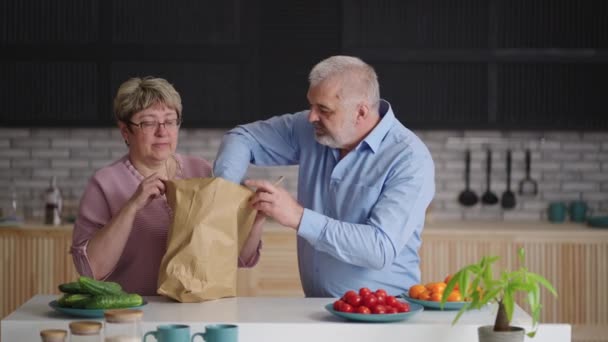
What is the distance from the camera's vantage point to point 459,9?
629 cm

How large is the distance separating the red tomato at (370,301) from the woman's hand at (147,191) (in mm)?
822

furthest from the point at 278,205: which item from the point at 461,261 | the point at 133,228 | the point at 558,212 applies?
the point at 558,212

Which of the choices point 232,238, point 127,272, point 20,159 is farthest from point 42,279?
point 232,238

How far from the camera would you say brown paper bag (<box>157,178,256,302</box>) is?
346 centimetres

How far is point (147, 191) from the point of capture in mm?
3525

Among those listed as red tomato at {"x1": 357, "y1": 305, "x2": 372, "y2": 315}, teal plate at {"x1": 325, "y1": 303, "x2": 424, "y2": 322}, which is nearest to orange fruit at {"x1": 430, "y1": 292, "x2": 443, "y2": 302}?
teal plate at {"x1": 325, "y1": 303, "x2": 424, "y2": 322}

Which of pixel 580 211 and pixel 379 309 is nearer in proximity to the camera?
pixel 379 309

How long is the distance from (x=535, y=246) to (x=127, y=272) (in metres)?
2.95

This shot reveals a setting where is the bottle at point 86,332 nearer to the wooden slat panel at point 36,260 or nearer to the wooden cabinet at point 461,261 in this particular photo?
the wooden cabinet at point 461,261

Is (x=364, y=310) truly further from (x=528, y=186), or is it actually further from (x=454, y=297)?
(x=528, y=186)

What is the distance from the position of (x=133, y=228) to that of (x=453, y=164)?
3.27m

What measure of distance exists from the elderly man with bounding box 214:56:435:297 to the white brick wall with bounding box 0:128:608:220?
2.71m

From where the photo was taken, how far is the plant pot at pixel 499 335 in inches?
117

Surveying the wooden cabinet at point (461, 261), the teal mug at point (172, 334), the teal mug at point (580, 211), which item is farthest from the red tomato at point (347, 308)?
the teal mug at point (580, 211)
